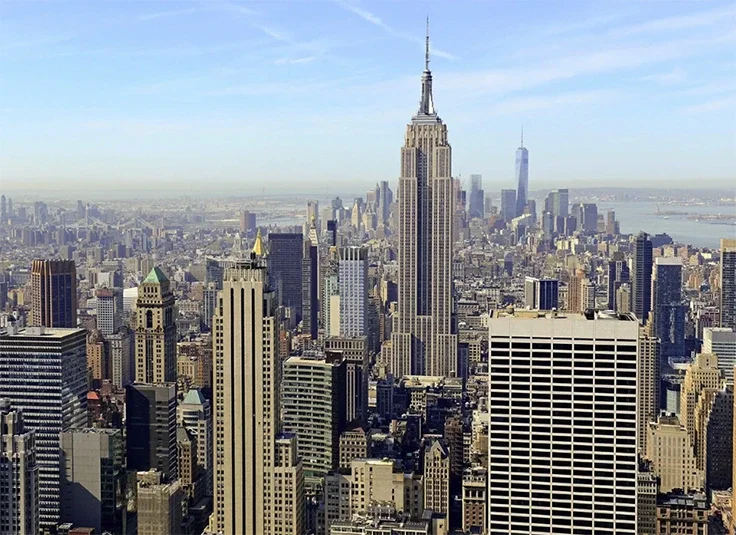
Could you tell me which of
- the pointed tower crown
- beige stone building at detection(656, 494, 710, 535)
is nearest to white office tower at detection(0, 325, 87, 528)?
the pointed tower crown

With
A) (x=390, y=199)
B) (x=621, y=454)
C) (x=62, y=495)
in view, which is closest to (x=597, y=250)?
(x=390, y=199)

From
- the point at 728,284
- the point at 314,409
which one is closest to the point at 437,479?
the point at 314,409

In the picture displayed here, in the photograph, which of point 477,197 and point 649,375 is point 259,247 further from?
point 477,197

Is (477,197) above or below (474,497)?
above

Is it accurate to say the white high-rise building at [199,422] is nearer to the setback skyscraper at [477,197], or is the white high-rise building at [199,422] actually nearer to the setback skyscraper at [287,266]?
the setback skyscraper at [287,266]

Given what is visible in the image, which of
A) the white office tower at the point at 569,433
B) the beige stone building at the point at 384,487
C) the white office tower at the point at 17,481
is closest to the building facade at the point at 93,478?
the white office tower at the point at 17,481

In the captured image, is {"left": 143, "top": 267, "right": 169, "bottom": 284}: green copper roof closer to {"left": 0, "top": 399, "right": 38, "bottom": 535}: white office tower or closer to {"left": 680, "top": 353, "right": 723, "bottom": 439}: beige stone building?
{"left": 0, "top": 399, "right": 38, "bottom": 535}: white office tower
